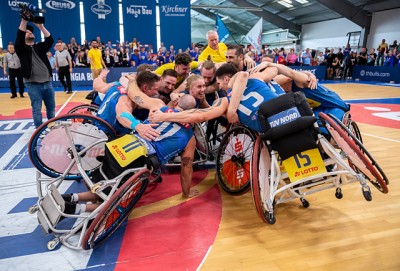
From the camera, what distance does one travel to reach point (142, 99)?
9.08 ft

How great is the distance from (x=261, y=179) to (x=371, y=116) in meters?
5.56

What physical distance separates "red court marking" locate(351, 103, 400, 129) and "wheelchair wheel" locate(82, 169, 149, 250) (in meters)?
5.36

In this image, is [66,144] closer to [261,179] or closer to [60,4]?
[261,179]

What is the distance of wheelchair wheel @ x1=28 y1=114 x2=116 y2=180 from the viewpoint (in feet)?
9.55

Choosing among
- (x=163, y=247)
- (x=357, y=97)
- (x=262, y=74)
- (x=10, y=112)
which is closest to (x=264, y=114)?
(x=262, y=74)

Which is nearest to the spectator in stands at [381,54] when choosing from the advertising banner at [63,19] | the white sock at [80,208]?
the advertising banner at [63,19]

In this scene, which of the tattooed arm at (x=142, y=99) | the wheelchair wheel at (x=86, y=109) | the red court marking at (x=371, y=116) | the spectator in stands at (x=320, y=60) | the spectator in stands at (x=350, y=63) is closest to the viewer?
the tattooed arm at (x=142, y=99)

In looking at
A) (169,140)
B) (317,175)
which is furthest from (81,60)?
(317,175)

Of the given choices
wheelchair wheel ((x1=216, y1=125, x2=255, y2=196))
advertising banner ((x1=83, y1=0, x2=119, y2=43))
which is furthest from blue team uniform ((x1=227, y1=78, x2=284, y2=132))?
advertising banner ((x1=83, y1=0, x2=119, y2=43))

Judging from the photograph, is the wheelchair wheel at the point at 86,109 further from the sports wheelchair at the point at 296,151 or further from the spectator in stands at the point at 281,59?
the spectator in stands at the point at 281,59

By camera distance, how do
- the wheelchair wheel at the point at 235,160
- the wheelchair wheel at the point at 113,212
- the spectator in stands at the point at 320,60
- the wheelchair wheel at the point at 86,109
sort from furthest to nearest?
the spectator in stands at the point at 320,60
the wheelchair wheel at the point at 86,109
the wheelchair wheel at the point at 235,160
the wheelchair wheel at the point at 113,212

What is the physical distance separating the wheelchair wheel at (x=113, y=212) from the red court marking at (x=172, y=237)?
149mm

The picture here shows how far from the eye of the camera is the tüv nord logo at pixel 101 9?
16.2 meters

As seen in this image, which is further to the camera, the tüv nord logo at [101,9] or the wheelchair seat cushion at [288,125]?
the tüv nord logo at [101,9]
